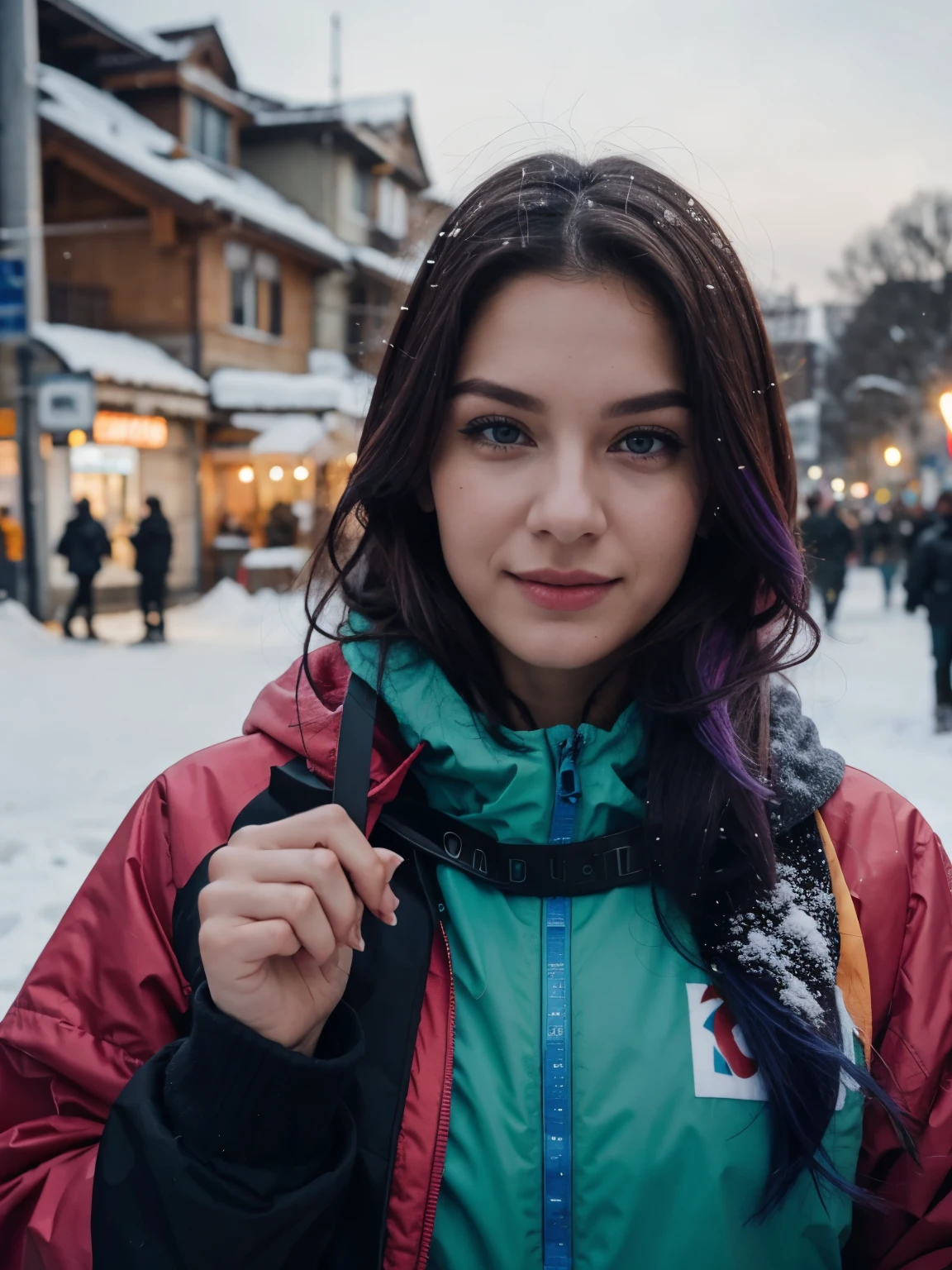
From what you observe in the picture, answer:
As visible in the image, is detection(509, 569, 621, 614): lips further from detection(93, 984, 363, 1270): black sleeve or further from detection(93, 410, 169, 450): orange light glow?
detection(93, 410, 169, 450): orange light glow

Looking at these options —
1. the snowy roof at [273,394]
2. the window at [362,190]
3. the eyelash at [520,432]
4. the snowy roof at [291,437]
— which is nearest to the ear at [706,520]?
the eyelash at [520,432]

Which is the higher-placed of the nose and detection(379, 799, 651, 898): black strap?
the nose

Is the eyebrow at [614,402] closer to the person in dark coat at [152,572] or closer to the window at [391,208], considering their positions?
the person in dark coat at [152,572]

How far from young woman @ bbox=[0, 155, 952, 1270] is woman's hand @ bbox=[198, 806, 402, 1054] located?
0.6 inches

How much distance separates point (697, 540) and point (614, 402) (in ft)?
1.12

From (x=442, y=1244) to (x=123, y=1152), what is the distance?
0.39 metres

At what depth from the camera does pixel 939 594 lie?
7.75m

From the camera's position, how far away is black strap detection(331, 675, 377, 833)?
3.94 feet

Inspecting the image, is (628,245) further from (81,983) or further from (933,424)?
(933,424)

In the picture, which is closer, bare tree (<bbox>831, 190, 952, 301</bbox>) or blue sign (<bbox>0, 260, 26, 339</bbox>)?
blue sign (<bbox>0, 260, 26, 339</bbox>)

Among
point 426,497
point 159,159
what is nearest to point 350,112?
point 159,159

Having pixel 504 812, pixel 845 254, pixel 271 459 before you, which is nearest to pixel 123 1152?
pixel 504 812

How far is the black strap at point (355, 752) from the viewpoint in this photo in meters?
1.20

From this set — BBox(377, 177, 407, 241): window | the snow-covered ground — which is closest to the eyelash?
the snow-covered ground
